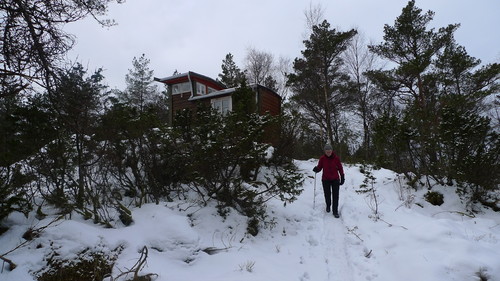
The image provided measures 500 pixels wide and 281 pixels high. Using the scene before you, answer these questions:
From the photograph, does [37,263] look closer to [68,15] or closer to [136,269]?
[136,269]

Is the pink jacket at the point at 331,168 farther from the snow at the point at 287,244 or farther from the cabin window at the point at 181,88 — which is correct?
the cabin window at the point at 181,88

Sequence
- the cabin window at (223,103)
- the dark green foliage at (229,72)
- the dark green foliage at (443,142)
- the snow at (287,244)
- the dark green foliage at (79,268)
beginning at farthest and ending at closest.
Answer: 1. the dark green foliage at (229,72)
2. the cabin window at (223,103)
3. the dark green foliage at (443,142)
4. the snow at (287,244)
5. the dark green foliage at (79,268)

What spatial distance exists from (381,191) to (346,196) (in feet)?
2.97

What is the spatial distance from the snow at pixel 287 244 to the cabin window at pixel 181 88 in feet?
42.3

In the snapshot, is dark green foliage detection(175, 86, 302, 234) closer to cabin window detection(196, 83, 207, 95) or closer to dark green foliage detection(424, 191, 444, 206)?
dark green foliage detection(424, 191, 444, 206)

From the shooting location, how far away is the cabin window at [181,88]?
17.0m

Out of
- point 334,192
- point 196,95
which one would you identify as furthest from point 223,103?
point 334,192

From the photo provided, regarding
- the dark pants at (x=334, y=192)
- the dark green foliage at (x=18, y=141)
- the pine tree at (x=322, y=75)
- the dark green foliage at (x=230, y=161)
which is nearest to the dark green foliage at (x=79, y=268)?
the dark green foliage at (x=18, y=141)

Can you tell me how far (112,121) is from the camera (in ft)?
15.1

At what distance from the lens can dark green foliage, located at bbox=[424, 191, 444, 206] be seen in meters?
5.79

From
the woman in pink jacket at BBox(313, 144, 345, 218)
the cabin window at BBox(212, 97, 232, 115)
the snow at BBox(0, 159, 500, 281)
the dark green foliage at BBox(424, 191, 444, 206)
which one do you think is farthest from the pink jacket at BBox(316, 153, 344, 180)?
the cabin window at BBox(212, 97, 232, 115)

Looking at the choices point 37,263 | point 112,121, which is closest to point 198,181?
point 112,121

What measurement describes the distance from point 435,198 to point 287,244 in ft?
12.2

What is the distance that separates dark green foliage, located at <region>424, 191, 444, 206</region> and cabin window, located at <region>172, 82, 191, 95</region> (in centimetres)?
1424
